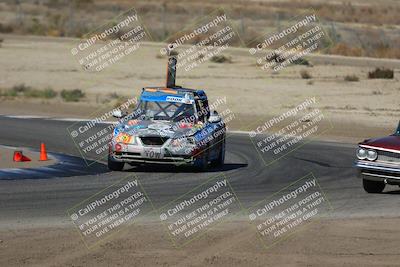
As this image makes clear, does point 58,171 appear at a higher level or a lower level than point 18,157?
lower

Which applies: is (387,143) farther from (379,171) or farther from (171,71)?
(171,71)

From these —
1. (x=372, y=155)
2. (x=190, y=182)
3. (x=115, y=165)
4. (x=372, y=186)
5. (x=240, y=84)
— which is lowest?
(x=240, y=84)

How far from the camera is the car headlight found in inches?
728

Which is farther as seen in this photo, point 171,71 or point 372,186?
point 171,71

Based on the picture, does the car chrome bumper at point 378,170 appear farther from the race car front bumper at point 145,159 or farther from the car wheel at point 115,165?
the car wheel at point 115,165

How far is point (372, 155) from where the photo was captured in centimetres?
1852

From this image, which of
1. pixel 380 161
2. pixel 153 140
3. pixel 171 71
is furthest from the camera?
pixel 171 71

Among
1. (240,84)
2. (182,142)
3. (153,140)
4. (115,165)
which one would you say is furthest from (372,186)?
(240,84)

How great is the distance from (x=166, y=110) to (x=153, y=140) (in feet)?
4.33

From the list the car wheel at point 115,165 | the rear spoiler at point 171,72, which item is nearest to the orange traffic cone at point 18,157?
the car wheel at point 115,165

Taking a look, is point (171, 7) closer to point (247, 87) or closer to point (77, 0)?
point (77, 0)

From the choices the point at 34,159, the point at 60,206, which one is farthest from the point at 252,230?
the point at 34,159

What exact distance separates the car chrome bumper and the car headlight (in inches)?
3.3

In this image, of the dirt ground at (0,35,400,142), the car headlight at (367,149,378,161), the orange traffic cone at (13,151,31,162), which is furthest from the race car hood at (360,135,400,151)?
the dirt ground at (0,35,400,142)
